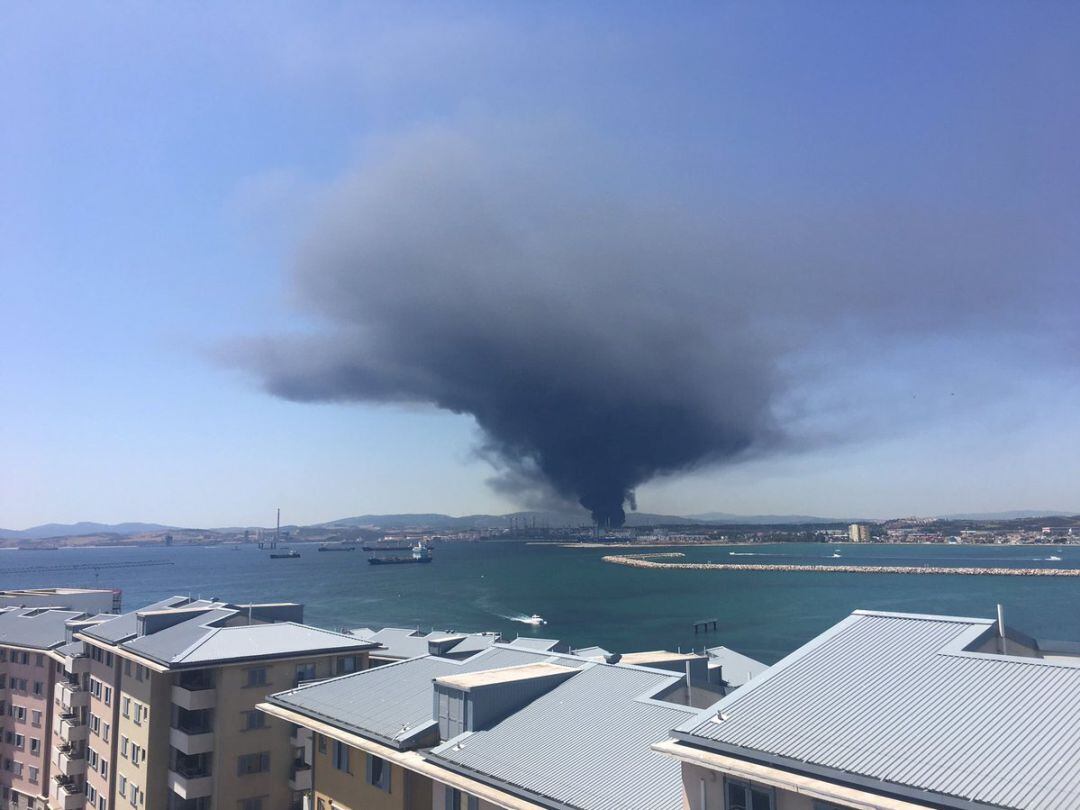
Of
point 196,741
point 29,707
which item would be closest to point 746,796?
point 196,741

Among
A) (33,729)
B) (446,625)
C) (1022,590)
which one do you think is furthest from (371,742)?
(1022,590)

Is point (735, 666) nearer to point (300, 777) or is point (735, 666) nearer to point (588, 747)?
point (300, 777)

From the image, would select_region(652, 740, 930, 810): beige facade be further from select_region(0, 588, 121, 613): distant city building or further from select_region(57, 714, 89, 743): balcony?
select_region(0, 588, 121, 613): distant city building

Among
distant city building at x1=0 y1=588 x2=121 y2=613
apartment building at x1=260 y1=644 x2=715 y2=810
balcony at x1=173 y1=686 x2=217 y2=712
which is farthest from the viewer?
distant city building at x1=0 y1=588 x2=121 y2=613

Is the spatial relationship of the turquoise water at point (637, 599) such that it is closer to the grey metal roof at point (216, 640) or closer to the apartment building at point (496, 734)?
the grey metal roof at point (216, 640)

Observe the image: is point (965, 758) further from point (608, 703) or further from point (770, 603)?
point (770, 603)

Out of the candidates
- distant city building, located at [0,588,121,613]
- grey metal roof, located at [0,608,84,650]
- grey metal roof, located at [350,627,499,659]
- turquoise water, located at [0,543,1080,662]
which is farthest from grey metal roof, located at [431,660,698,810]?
turquoise water, located at [0,543,1080,662]
